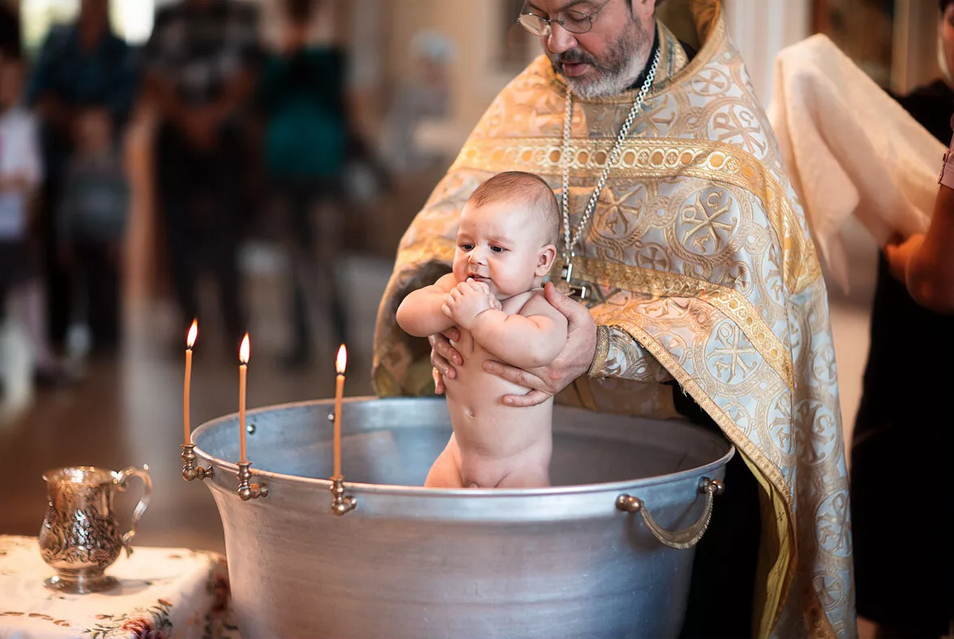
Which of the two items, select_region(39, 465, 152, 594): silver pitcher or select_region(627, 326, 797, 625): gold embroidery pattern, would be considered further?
select_region(39, 465, 152, 594): silver pitcher

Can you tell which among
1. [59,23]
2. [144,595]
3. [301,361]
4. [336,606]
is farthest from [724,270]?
[59,23]

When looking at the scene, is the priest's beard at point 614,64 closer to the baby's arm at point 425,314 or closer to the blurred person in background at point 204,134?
the baby's arm at point 425,314

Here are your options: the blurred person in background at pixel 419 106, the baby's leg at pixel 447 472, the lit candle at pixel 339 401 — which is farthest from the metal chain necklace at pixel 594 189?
the blurred person in background at pixel 419 106

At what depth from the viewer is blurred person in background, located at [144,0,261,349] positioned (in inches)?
221

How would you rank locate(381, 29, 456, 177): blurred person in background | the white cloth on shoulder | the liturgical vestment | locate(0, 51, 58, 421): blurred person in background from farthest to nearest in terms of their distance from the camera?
locate(381, 29, 456, 177): blurred person in background, locate(0, 51, 58, 421): blurred person in background, the white cloth on shoulder, the liturgical vestment

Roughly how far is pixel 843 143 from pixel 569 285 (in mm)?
652

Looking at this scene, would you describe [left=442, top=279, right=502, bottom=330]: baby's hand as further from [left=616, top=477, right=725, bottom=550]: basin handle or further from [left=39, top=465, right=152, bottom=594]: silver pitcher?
[left=39, top=465, right=152, bottom=594]: silver pitcher

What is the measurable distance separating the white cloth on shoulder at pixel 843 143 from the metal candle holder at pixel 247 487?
1.22 m

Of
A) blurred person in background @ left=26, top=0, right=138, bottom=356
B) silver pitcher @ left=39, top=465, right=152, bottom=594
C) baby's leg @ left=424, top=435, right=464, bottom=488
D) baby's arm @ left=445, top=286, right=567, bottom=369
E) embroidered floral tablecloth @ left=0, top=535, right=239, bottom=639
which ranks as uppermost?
blurred person in background @ left=26, top=0, right=138, bottom=356

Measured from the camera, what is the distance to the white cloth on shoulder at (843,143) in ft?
6.99

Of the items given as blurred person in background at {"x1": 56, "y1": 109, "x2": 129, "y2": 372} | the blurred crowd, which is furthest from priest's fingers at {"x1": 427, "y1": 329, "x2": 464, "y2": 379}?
blurred person in background at {"x1": 56, "y1": 109, "x2": 129, "y2": 372}

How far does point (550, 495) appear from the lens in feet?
4.65

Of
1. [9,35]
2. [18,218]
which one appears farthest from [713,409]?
[9,35]

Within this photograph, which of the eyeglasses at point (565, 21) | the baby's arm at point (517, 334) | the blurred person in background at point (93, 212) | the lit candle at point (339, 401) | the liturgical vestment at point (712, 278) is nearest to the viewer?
the lit candle at point (339, 401)
